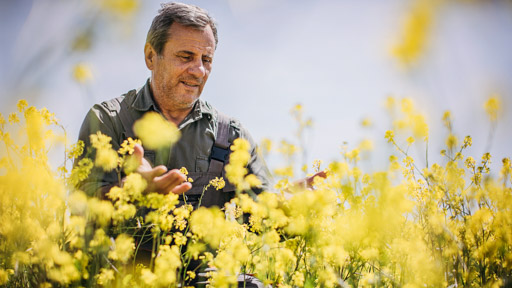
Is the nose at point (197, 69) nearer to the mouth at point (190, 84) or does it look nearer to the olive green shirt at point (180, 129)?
the mouth at point (190, 84)

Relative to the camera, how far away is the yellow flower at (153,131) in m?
2.49

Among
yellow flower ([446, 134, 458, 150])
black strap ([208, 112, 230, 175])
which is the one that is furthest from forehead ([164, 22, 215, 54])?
yellow flower ([446, 134, 458, 150])

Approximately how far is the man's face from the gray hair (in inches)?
1.7

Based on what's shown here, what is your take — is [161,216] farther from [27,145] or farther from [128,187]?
[27,145]

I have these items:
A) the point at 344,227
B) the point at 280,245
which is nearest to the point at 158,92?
the point at 280,245

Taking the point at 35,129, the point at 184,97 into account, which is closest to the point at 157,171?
the point at 35,129

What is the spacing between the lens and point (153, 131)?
2.56 meters

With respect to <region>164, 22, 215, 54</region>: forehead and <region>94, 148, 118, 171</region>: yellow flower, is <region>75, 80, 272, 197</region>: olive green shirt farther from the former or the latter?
<region>94, 148, 118, 171</region>: yellow flower

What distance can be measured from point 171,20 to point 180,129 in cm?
97

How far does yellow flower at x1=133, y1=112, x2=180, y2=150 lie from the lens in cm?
249

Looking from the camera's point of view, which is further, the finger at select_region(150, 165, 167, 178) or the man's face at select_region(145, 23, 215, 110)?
the man's face at select_region(145, 23, 215, 110)

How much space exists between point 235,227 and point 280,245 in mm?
386

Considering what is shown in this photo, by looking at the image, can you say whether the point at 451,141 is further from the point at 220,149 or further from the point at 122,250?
the point at 122,250

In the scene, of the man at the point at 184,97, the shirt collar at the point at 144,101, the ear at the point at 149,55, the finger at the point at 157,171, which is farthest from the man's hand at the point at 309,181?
the ear at the point at 149,55
